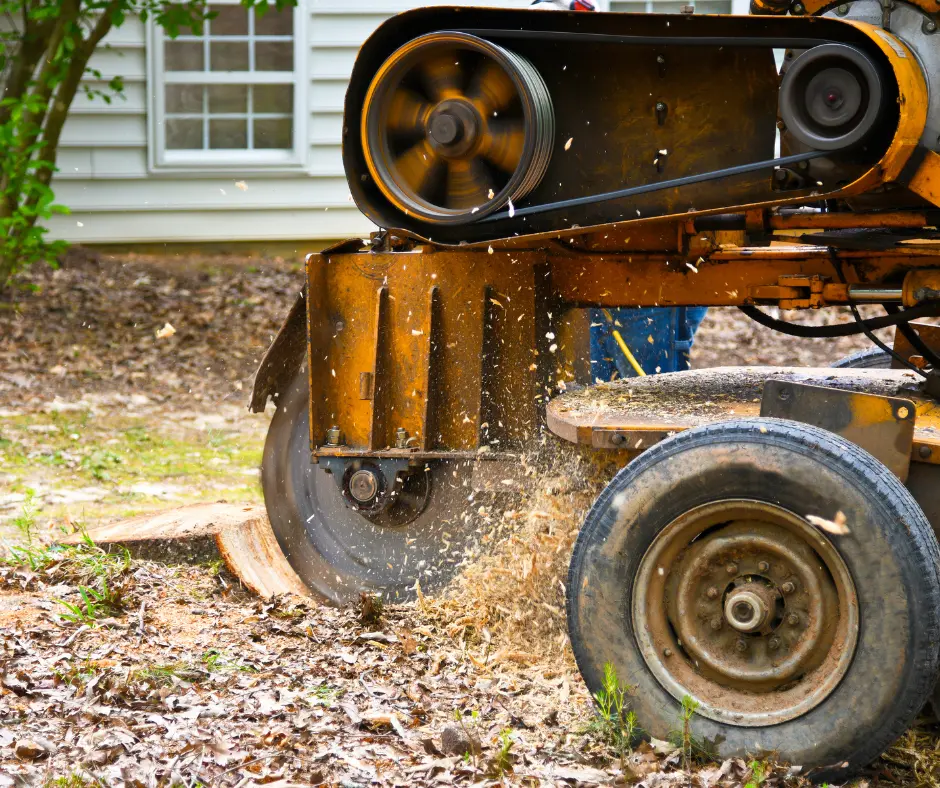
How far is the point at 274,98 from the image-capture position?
11789 mm

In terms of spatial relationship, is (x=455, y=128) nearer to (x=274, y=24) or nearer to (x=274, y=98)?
(x=274, y=98)

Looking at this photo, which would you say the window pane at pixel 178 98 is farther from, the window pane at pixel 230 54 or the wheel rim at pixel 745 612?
the wheel rim at pixel 745 612

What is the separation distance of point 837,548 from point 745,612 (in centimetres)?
32

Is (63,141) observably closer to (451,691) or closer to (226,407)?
(226,407)

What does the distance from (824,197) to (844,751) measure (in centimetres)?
158

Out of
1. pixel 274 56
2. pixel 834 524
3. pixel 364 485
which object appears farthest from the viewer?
pixel 274 56

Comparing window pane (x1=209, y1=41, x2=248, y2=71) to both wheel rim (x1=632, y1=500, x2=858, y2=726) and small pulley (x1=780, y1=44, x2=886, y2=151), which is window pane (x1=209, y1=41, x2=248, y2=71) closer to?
small pulley (x1=780, y1=44, x2=886, y2=151)

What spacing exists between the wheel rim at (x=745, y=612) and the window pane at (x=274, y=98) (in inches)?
365

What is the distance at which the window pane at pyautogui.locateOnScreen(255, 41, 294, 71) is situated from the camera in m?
11.8

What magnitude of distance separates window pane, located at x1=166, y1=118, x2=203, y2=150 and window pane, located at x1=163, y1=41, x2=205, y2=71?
536 mm

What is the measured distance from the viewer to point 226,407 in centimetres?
895

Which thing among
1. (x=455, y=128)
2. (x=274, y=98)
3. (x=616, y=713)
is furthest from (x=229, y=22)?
(x=616, y=713)

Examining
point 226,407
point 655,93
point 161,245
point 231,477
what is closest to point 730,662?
point 655,93

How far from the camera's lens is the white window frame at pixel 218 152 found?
36.6ft
